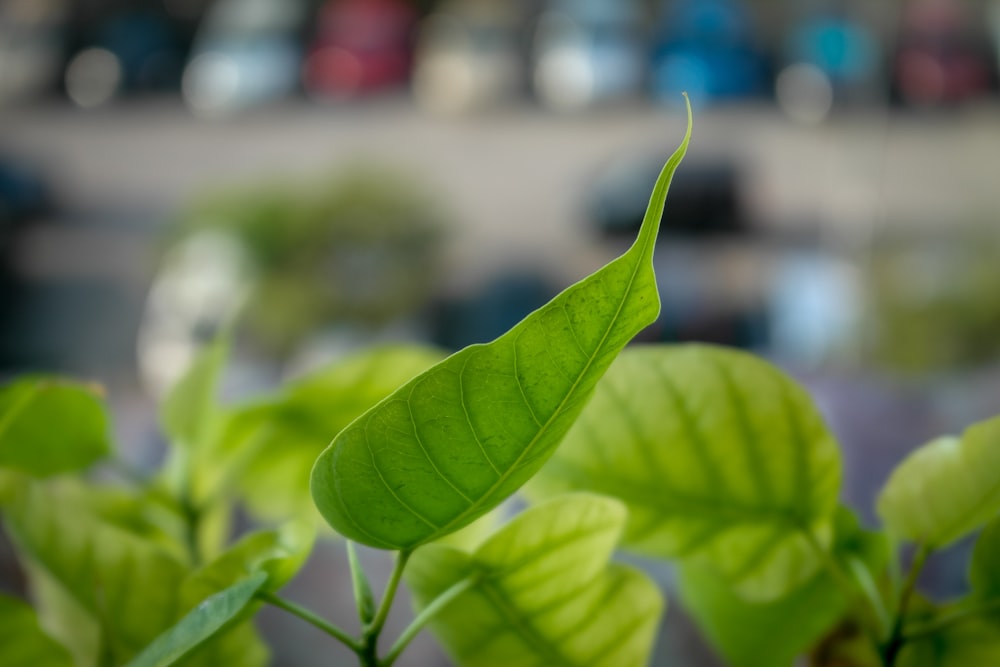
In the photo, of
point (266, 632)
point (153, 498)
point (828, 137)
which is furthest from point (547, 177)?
point (153, 498)

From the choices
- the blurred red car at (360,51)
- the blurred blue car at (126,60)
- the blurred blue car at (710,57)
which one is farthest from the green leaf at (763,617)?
the blurred blue car at (126,60)

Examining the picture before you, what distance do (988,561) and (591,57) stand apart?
1.16m

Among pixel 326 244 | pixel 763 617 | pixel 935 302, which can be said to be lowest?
pixel 935 302

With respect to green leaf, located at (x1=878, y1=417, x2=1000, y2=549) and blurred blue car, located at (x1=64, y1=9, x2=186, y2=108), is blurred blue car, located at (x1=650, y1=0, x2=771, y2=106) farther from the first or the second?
green leaf, located at (x1=878, y1=417, x2=1000, y2=549)

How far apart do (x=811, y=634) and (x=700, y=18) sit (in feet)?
3.89

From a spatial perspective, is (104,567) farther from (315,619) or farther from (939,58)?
(939,58)

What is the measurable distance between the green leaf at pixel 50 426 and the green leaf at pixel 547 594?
60 mm

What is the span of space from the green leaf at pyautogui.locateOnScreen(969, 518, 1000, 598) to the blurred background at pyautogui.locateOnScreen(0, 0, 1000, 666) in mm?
913

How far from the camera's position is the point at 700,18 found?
4.05 feet

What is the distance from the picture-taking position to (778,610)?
0.15 m

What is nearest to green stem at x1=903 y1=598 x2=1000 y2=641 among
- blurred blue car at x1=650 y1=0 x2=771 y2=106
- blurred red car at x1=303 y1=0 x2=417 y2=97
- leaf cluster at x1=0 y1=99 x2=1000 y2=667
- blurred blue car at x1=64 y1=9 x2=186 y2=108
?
leaf cluster at x1=0 y1=99 x2=1000 y2=667

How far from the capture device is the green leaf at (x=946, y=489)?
0.12 metres

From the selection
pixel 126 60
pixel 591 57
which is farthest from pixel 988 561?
pixel 126 60

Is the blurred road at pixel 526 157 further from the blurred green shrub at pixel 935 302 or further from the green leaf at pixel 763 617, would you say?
the green leaf at pixel 763 617
